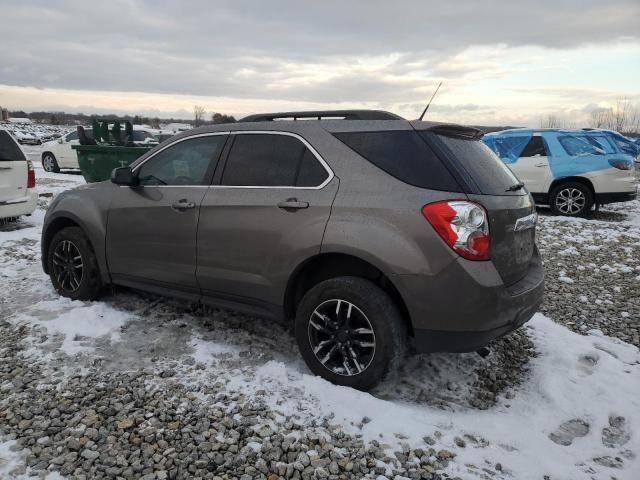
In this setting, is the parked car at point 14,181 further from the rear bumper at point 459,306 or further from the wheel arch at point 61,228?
the rear bumper at point 459,306

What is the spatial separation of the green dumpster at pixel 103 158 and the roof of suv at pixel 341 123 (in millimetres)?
8016

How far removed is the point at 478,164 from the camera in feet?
10.9

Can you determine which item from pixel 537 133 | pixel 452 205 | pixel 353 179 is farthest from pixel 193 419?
pixel 537 133

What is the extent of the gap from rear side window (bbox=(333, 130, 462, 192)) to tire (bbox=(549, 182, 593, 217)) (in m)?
8.42

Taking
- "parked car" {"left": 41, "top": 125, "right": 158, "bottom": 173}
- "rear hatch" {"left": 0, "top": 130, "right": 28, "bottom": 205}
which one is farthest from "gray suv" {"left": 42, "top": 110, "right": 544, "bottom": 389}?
"parked car" {"left": 41, "top": 125, "right": 158, "bottom": 173}

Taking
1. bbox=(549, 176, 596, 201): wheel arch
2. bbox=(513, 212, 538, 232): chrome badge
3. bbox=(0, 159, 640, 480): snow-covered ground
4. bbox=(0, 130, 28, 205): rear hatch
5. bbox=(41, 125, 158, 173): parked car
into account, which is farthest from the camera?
bbox=(41, 125, 158, 173): parked car

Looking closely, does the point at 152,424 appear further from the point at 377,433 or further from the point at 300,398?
the point at 377,433

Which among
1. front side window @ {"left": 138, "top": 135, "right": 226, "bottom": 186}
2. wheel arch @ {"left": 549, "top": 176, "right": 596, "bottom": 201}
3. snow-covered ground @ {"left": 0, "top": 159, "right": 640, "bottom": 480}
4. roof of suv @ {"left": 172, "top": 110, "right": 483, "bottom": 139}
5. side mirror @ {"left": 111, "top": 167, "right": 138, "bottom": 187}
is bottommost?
snow-covered ground @ {"left": 0, "top": 159, "right": 640, "bottom": 480}

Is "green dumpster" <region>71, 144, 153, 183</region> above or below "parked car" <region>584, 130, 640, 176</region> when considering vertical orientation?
below

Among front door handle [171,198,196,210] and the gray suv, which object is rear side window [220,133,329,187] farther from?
front door handle [171,198,196,210]

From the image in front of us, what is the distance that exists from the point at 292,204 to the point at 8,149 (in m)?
6.56

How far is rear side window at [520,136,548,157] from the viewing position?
1062 centimetres

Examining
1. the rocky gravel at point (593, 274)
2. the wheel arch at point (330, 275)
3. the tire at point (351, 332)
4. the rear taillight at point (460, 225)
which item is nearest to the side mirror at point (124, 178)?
the wheel arch at point (330, 275)

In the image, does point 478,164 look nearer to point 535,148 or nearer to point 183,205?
point 183,205
